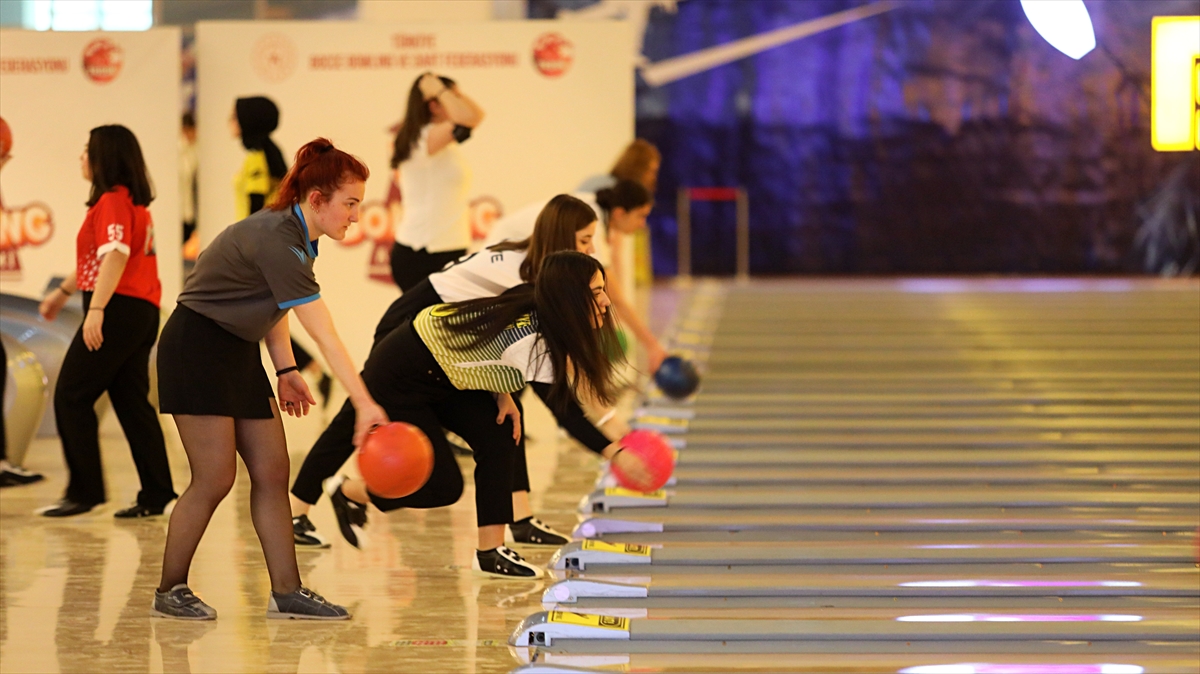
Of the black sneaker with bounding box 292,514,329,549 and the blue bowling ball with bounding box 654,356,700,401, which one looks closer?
the black sneaker with bounding box 292,514,329,549

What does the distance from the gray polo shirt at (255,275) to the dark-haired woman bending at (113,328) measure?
4.62ft

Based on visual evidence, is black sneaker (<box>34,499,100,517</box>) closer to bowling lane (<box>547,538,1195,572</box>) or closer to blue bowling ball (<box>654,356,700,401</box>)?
bowling lane (<box>547,538,1195,572</box>)

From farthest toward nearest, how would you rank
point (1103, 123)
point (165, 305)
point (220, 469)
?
point (1103, 123) < point (165, 305) < point (220, 469)

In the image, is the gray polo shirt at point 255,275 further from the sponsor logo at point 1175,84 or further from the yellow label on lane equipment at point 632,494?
the sponsor logo at point 1175,84

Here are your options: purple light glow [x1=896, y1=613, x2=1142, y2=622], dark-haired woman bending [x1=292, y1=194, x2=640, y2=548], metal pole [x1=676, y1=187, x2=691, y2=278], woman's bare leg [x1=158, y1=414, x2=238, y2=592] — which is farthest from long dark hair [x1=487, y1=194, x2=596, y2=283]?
metal pole [x1=676, y1=187, x2=691, y2=278]

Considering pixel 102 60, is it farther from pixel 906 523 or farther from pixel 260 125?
pixel 906 523

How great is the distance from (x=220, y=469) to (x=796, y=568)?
157cm

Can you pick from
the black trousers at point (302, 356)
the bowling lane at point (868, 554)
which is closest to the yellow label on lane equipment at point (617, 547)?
the bowling lane at point (868, 554)

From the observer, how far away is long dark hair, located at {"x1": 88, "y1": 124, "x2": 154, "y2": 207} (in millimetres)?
4656

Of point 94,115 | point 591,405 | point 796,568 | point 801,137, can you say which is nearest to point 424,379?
point 591,405

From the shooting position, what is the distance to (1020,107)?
1541 centimetres

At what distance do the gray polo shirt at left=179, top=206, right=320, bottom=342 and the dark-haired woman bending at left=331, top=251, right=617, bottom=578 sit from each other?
1.57ft

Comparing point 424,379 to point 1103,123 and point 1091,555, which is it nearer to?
point 1091,555

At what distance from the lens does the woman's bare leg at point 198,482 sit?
11.2 ft
